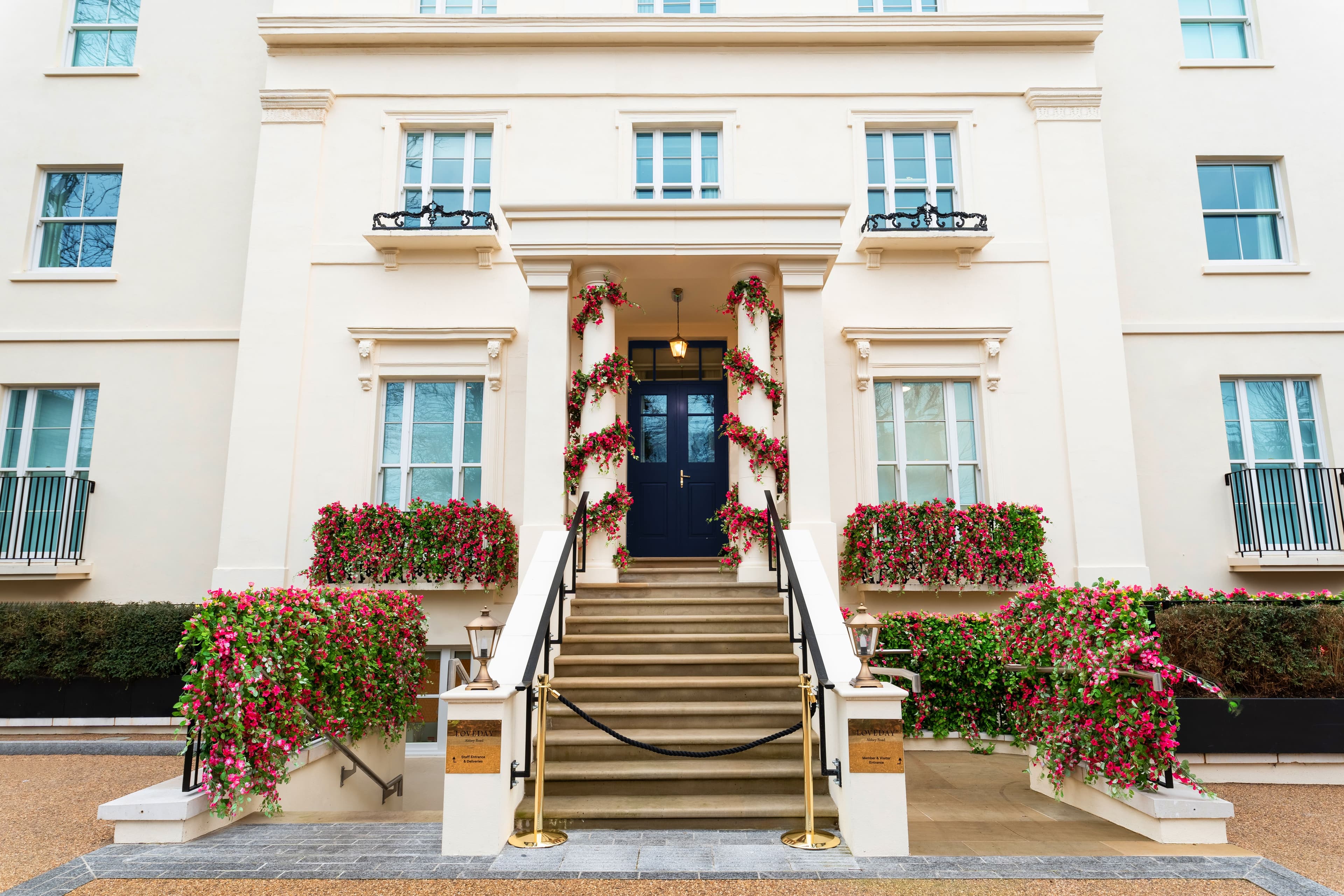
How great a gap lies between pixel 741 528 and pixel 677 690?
7.15ft

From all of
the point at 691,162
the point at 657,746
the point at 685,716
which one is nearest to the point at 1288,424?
the point at 691,162

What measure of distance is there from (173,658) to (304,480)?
238cm

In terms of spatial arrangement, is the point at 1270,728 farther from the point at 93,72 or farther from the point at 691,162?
the point at 93,72

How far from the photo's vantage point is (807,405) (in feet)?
Answer: 27.3

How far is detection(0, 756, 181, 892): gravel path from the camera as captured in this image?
498cm

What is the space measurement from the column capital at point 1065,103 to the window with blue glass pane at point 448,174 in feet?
24.2

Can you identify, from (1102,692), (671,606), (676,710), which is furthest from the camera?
(671,606)

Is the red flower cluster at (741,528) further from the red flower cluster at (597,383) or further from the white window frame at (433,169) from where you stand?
the white window frame at (433,169)

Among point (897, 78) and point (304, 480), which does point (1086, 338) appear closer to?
point (897, 78)

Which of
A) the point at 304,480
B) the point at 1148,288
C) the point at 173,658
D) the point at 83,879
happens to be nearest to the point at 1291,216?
the point at 1148,288

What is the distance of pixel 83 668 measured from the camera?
28.4ft

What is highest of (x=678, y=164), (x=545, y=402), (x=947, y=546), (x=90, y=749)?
(x=678, y=164)

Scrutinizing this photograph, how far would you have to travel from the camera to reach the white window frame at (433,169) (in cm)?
1041

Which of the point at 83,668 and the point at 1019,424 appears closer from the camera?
the point at 83,668
